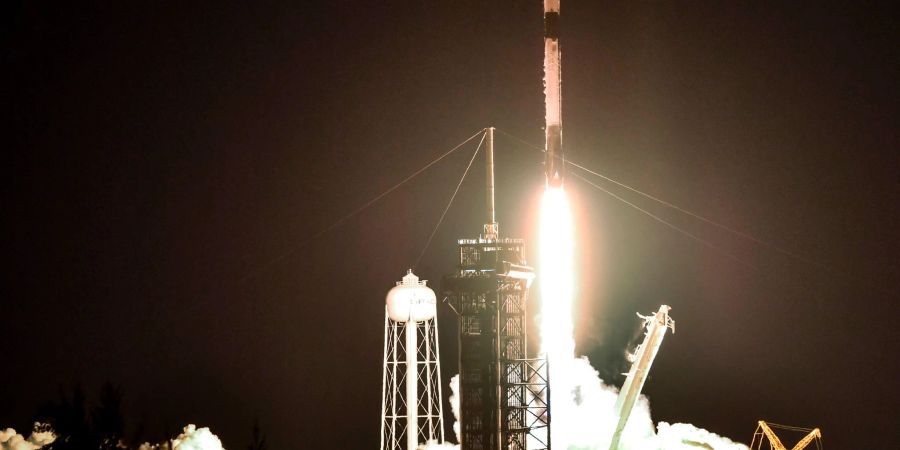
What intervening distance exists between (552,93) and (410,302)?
340 inches

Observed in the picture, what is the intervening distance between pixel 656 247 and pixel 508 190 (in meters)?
6.12

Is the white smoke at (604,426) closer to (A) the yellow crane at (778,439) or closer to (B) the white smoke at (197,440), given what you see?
(A) the yellow crane at (778,439)

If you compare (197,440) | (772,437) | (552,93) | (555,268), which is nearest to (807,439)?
(772,437)

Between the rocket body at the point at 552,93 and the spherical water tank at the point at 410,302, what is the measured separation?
6058mm

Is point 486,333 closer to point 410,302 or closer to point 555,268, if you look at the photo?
point 555,268

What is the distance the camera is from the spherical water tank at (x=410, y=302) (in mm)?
34250

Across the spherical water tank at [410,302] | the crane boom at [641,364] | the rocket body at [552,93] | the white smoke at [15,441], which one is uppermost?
the rocket body at [552,93]

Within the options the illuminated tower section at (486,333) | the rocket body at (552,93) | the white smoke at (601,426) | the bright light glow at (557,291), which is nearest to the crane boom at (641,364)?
the white smoke at (601,426)

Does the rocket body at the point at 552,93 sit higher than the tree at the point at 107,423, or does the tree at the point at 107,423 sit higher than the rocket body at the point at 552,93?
the rocket body at the point at 552,93

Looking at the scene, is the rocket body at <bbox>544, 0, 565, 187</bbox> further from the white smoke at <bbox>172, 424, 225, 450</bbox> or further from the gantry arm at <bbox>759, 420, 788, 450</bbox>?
the white smoke at <bbox>172, 424, 225, 450</bbox>

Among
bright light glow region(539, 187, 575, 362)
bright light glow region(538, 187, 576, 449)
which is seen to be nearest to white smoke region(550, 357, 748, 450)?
bright light glow region(538, 187, 576, 449)

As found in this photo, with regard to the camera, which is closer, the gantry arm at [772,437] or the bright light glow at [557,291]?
the bright light glow at [557,291]

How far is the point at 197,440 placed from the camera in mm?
36125

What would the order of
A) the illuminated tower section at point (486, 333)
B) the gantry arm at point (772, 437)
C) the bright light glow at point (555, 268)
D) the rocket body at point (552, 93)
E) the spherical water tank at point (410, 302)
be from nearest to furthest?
the illuminated tower section at point (486, 333), the rocket body at point (552, 93), the bright light glow at point (555, 268), the spherical water tank at point (410, 302), the gantry arm at point (772, 437)
